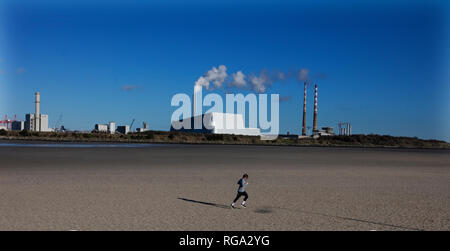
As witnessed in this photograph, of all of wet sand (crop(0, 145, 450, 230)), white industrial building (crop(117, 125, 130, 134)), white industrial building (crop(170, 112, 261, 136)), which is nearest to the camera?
wet sand (crop(0, 145, 450, 230))

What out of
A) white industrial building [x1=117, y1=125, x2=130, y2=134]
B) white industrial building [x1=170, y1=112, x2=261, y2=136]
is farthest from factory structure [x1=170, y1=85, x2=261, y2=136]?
white industrial building [x1=117, y1=125, x2=130, y2=134]

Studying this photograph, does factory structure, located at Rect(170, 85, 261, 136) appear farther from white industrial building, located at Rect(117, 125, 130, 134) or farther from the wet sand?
the wet sand

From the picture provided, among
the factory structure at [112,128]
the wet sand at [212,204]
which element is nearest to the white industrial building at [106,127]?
the factory structure at [112,128]

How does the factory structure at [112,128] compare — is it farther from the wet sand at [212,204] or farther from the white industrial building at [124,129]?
the wet sand at [212,204]

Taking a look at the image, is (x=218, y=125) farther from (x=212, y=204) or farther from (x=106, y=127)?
(x=212, y=204)

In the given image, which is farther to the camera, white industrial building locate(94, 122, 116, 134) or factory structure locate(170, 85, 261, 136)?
white industrial building locate(94, 122, 116, 134)

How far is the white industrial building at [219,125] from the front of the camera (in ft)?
475

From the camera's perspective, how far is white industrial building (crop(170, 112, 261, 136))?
145 m

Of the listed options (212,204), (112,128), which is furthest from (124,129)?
(212,204)
